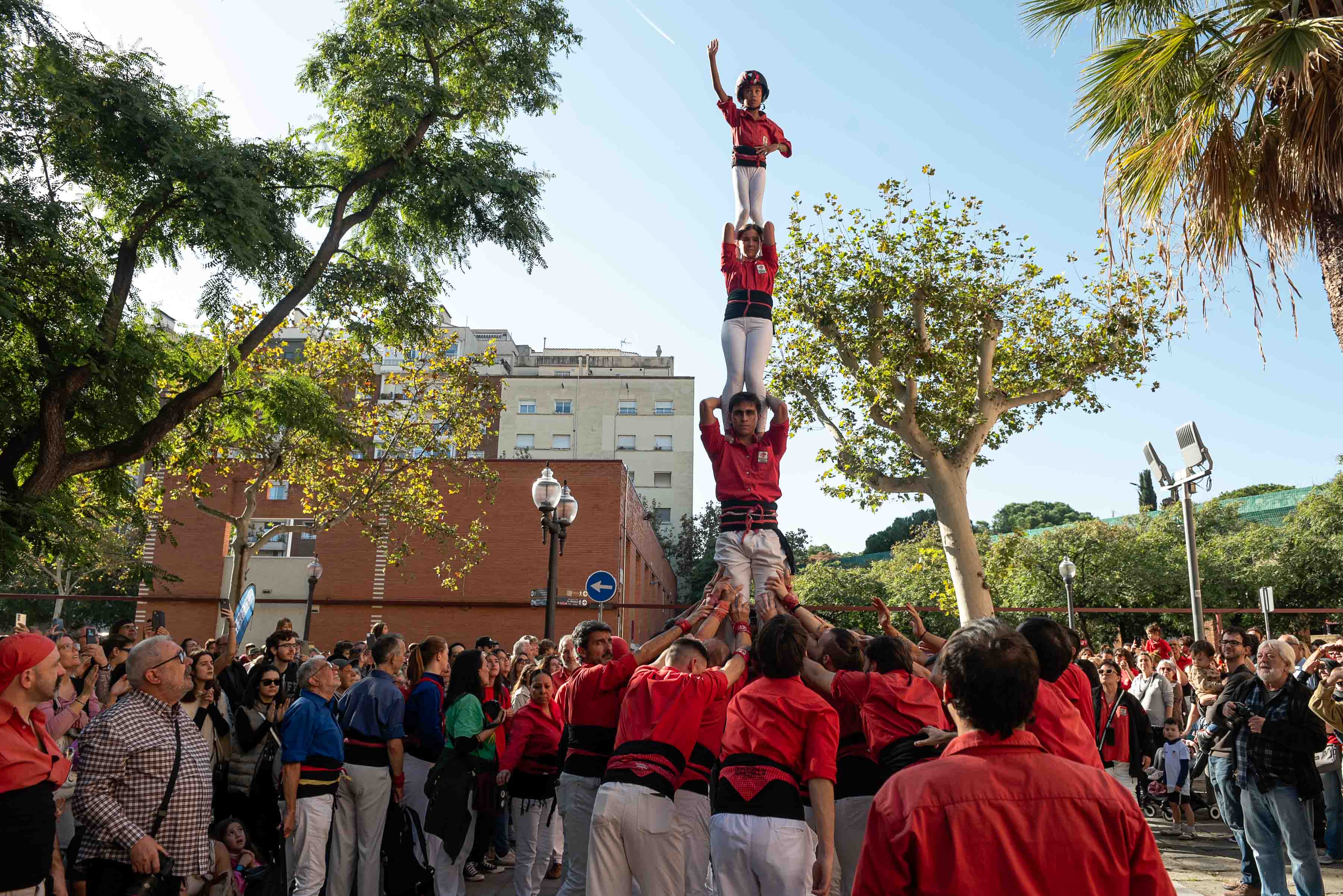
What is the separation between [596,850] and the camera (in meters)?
5.05

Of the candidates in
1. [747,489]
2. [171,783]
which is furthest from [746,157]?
[171,783]

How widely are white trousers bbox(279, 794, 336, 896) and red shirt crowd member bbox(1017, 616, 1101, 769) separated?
474 centimetres

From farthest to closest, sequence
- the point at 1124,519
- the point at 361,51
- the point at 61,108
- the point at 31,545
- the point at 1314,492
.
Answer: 1. the point at 1124,519
2. the point at 1314,492
3. the point at 361,51
4. the point at 31,545
5. the point at 61,108

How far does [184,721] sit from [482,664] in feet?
8.97

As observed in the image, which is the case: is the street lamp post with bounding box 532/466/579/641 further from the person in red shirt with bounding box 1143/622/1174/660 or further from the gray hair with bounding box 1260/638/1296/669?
the person in red shirt with bounding box 1143/622/1174/660

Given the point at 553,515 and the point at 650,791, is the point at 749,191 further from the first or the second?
the point at 650,791

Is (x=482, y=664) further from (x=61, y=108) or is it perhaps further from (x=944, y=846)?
(x=61, y=108)

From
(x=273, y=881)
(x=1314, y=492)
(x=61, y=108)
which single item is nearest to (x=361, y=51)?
(x=61, y=108)

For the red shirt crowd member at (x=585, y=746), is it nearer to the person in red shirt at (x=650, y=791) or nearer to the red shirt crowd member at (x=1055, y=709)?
the person in red shirt at (x=650, y=791)

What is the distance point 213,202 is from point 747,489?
337 inches

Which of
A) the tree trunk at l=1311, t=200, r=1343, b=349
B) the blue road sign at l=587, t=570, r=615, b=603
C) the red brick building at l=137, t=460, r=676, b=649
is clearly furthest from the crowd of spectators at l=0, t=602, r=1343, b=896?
the red brick building at l=137, t=460, r=676, b=649

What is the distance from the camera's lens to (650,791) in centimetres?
497

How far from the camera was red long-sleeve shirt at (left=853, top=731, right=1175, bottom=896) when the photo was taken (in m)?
2.47

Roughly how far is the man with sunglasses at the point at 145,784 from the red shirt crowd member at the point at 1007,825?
366 cm
